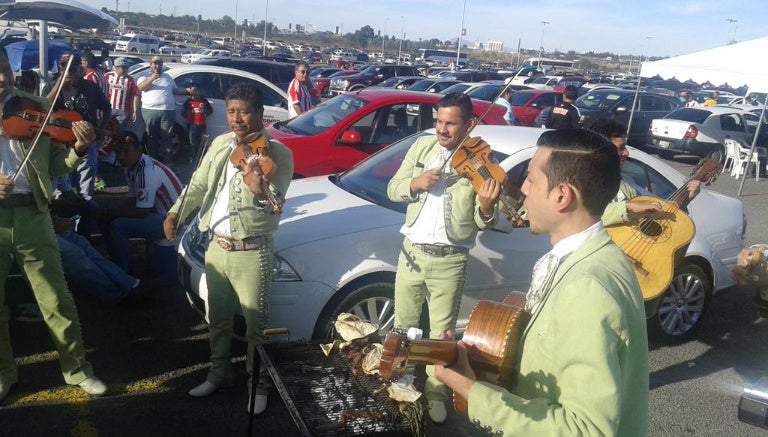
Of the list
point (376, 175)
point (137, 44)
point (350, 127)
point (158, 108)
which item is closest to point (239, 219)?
point (376, 175)

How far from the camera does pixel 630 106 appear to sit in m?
18.5

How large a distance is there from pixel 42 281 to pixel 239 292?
42.8 inches

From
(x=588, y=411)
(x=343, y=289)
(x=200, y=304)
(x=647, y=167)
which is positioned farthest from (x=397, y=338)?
(x=647, y=167)

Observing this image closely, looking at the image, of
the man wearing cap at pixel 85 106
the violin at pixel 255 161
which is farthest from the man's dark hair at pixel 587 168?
the man wearing cap at pixel 85 106

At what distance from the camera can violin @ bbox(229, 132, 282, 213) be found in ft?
11.3

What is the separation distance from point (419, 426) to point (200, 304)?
223 cm

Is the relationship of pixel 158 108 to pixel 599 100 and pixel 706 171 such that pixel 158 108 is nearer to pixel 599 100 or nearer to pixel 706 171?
pixel 706 171

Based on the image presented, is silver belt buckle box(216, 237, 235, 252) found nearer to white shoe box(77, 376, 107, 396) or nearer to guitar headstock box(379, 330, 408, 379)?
white shoe box(77, 376, 107, 396)

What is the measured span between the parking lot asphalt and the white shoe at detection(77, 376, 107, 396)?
0.17 feet

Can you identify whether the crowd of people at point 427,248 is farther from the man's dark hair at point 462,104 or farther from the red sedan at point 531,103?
the red sedan at point 531,103

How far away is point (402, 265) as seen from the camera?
3.69 metres

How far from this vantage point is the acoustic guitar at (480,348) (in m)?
1.68

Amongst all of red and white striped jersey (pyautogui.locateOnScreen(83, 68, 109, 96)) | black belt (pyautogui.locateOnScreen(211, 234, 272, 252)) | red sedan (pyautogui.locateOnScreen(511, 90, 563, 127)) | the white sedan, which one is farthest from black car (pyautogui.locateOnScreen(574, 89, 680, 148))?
black belt (pyautogui.locateOnScreen(211, 234, 272, 252))

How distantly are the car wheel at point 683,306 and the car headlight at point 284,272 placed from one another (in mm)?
2991
